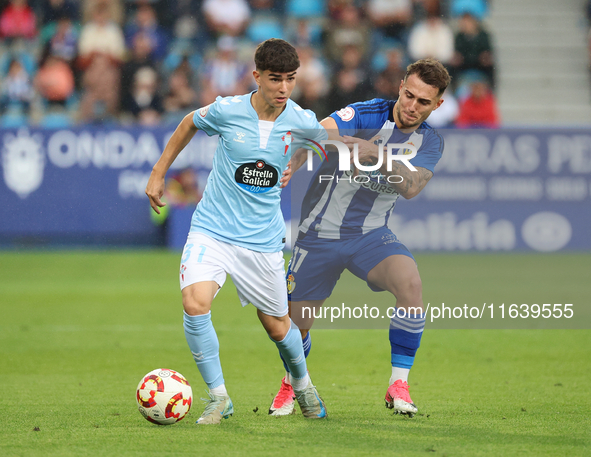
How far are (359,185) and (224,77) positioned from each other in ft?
37.0

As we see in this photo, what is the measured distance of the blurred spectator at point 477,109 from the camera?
51.1ft

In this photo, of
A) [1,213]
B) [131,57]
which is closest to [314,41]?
[131,57]

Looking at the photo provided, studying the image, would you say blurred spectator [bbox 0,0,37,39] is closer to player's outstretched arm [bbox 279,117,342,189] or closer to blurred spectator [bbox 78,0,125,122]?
→ blurred spectator [bbox 78,0,125,122]

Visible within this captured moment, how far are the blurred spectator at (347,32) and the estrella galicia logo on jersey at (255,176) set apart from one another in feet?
40.6

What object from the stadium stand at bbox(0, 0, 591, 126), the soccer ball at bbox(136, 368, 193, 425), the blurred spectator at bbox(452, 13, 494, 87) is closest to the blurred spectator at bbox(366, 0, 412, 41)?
the stadium stand at bbox(0, 0, 591, 126)

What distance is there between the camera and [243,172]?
4.71m

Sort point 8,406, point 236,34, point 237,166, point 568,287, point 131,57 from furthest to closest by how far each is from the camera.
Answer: point 236,34, point 131,57, point 568,287, point 8,406, point 237,166

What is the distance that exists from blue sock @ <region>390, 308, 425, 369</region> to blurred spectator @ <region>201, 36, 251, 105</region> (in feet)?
37.9

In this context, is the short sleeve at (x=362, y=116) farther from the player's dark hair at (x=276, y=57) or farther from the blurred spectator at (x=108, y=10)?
the blurred spectator at (x=108, y=10)

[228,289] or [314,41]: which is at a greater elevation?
[314,41]

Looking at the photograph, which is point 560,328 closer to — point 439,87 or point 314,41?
point 439,87

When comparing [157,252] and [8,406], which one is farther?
[157,252]

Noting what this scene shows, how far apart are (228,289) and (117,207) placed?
3853mm

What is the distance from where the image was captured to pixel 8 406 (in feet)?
16.6
